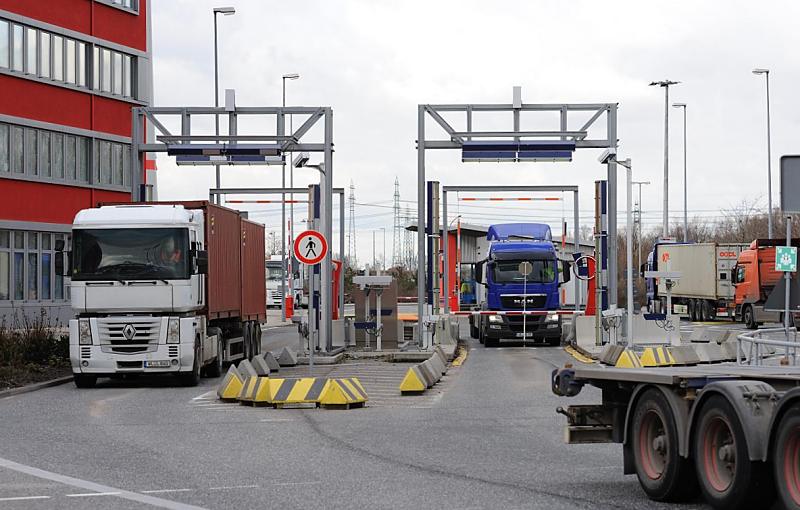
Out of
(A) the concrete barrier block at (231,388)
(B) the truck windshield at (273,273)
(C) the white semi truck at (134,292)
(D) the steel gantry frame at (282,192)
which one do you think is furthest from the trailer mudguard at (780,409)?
(B) the truck windshield at (273,273)

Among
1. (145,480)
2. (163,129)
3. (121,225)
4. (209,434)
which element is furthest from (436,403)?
(163,129)

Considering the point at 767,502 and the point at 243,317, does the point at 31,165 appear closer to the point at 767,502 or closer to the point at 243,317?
the point at 243,317

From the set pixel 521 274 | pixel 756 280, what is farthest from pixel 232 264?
pixel 756 280

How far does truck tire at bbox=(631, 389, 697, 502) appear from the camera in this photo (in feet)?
31.6

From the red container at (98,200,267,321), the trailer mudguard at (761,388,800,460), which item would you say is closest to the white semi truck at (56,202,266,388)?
the red container at (98,200,267,321)

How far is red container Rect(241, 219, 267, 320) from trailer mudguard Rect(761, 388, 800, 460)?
21.2 metres

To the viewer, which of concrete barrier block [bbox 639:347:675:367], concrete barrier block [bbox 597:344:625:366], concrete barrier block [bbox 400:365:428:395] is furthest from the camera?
concrete barrier block [bbox 597:344:625:366]

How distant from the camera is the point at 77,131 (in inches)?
1890

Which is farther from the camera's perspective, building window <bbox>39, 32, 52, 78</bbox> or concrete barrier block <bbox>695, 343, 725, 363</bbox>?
building window <bbox>39, 32, 52, 78</bbox>

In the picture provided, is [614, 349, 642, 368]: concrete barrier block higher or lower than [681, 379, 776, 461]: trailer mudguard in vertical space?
lower

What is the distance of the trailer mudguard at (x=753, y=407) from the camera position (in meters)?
8.49

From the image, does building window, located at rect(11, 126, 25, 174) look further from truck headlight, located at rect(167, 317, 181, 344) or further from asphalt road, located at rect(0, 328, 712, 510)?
asphalt road, located at rect(0, 328, 712, 510)

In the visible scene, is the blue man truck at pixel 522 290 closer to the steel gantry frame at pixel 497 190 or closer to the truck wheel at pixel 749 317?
the steel gantry frame at pixel 497 190

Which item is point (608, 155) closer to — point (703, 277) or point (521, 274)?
point (521, 274)
